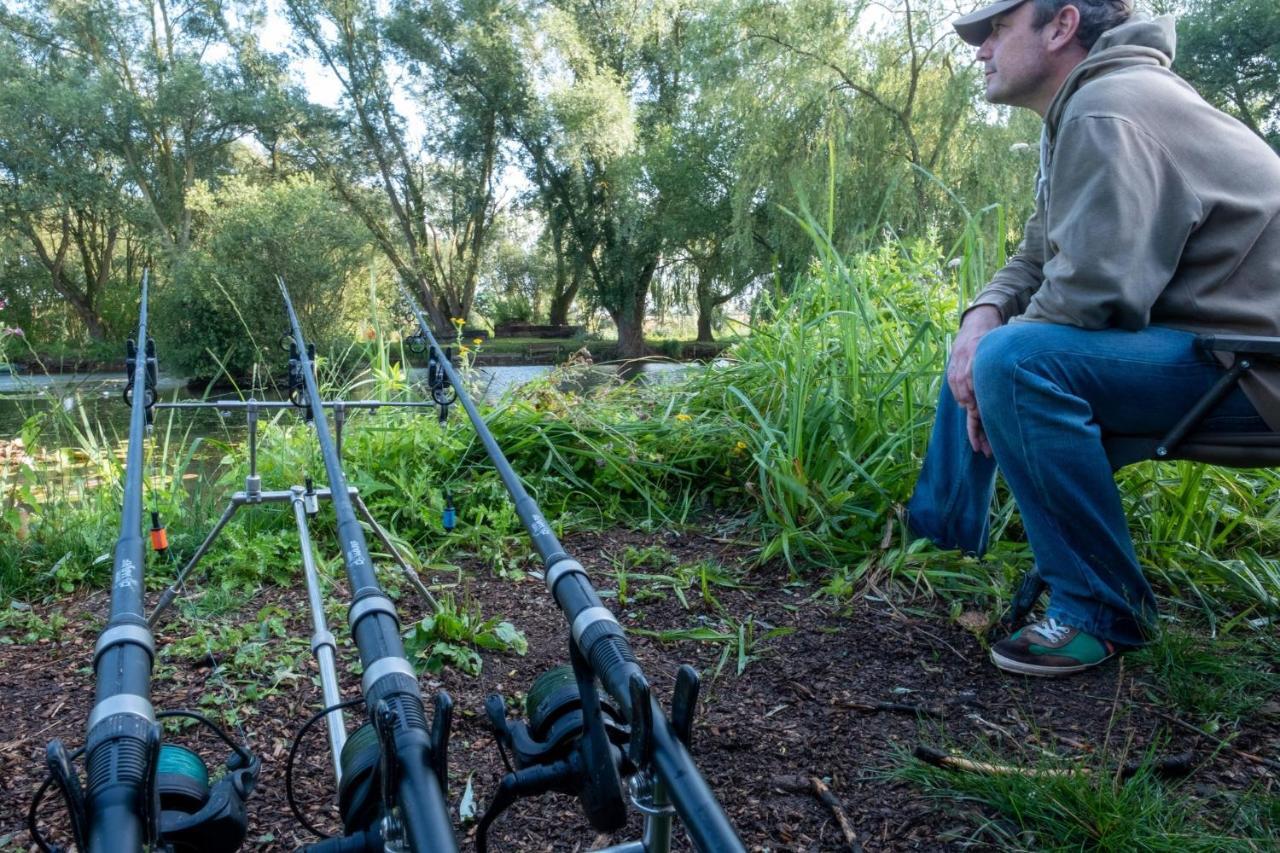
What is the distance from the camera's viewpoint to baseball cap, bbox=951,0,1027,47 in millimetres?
1958

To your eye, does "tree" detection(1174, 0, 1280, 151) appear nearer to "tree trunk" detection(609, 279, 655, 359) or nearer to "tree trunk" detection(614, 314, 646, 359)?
"tree trunk" detection(609, 279, 655, 359)

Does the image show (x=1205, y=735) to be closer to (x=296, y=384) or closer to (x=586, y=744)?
(x=586, y=744)

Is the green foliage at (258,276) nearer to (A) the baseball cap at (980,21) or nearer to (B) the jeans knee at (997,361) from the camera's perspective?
(A) the baseball cap at (980,21)

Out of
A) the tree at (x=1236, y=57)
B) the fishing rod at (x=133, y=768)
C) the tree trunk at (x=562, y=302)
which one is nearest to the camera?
the fishing rod at (x=133, y=768)

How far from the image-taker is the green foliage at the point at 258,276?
17859 millimetres

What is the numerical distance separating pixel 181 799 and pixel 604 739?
39cm

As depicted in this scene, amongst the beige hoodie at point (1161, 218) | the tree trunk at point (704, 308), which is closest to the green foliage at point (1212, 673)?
the beige hoodie at point (1161, 218)

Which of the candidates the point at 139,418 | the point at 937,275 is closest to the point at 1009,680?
the point at 139,418

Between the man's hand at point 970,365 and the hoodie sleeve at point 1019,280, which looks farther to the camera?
the hoodie sleeve at point 1019,280

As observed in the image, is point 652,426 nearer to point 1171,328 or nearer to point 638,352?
point 1171,328

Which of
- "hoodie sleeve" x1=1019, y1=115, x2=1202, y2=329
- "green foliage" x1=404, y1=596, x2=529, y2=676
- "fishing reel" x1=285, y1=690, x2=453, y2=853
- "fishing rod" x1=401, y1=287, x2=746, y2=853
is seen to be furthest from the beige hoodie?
"fishing reel" x1=285, y1=690, x2=453, y2=853

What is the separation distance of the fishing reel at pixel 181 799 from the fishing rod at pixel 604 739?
220mm

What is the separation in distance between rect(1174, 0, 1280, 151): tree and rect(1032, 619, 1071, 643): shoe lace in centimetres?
2137

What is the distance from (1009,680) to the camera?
184 cm
